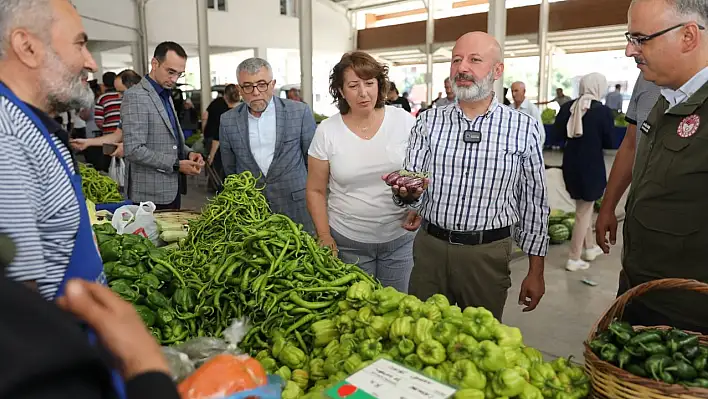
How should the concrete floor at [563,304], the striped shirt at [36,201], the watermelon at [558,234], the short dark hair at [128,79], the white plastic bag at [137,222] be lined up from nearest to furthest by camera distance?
1. the striped shirt at [36,201]
2. the white plastic bag at [137,222]
3. the concrete floor at [563,304]
4. the short dark hair at [128,79]
5. the watermelon at [558,234]

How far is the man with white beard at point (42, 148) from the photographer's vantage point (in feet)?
3.73

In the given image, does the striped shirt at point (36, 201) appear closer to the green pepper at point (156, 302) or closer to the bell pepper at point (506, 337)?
the green pepper at point (156, 302)

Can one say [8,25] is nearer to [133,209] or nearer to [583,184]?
[133,209]

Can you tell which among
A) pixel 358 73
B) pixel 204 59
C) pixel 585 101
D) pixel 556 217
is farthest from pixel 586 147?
pixel 204 59

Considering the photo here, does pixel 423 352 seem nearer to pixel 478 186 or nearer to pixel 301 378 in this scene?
pixel 301 378

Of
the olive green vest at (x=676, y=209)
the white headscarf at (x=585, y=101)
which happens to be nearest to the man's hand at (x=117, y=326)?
the olive green vest at (x=676, y=209)

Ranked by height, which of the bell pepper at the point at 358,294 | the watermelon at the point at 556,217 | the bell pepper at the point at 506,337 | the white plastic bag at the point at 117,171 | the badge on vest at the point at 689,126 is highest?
the badge on vest at the point at 689,126

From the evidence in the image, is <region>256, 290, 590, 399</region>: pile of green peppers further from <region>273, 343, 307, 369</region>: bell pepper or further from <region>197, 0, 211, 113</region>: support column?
<region>197, 0, 211, 113</region>: support column

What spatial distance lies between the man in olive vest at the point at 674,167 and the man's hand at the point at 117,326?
6.05 feet

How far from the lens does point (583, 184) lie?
5.12 meters

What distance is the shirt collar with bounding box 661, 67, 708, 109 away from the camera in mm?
1962

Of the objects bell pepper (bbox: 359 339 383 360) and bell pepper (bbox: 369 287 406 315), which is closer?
bell pepper (bbox: 359 339 383 360)

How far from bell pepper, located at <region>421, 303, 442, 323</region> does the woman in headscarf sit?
13.1 ft

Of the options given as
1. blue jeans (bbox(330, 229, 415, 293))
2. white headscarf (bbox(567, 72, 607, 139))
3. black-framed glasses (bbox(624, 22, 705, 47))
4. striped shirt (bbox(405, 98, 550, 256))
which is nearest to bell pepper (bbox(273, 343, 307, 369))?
striped shirt (bbox(405, 98, 550, 256))
